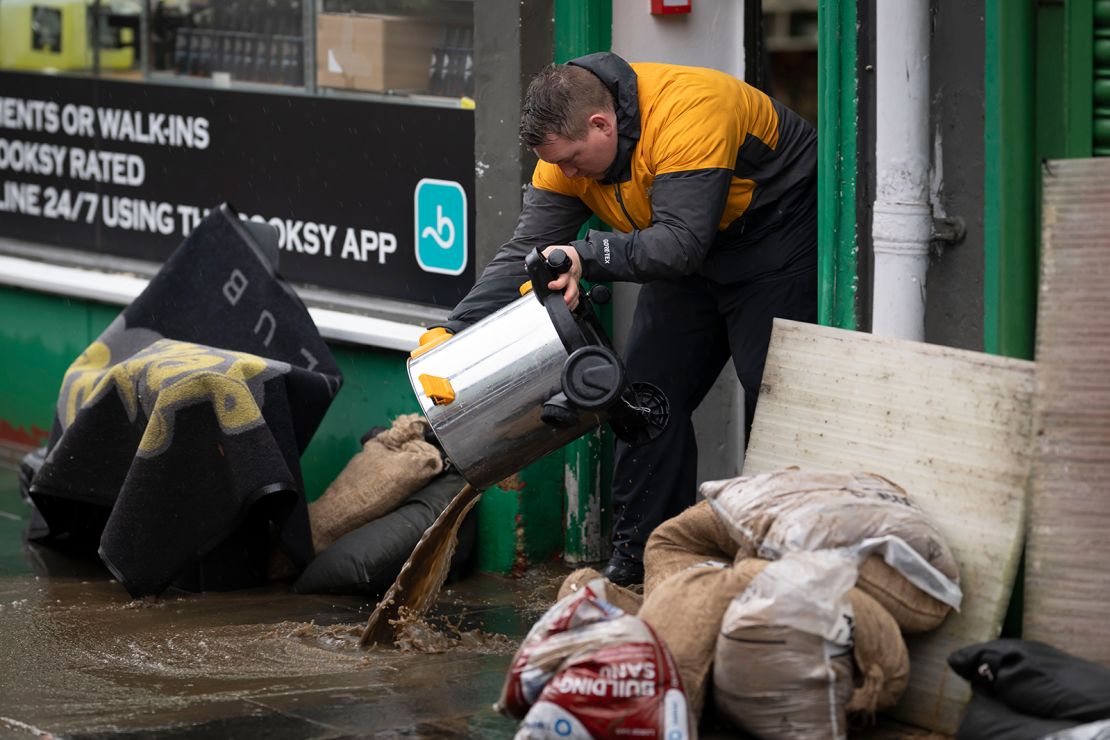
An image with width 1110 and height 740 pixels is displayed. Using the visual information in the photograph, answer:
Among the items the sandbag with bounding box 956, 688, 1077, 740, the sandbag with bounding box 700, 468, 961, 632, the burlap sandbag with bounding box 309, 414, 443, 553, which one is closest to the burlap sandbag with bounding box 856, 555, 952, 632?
the sandbag with bounding box 700, 468, 961, 632

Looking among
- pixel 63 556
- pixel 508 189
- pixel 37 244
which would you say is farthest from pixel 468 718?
pixel 37 244

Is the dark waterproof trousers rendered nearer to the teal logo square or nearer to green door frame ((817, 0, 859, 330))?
green door frame ((817, 0, 859, 330))

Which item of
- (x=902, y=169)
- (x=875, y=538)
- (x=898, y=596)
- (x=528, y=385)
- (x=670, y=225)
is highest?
(x=902, y=169)

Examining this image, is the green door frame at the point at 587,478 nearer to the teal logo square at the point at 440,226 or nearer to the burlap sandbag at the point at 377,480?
the burlap sandbag at the point at 377,480

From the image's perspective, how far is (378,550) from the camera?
18.1ft

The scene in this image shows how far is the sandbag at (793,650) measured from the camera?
373 centimetres

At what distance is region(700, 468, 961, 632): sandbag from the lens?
3.91 meters

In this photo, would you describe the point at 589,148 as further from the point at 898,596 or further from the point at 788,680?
the point at 788,680

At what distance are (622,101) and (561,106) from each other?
0.19 meters

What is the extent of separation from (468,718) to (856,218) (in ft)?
5.44

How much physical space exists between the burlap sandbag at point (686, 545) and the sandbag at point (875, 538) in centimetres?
28

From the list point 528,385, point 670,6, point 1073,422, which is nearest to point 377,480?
point 528,385

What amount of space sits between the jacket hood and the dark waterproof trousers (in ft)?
1.57

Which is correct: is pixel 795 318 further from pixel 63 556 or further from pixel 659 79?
pixel 63 556
